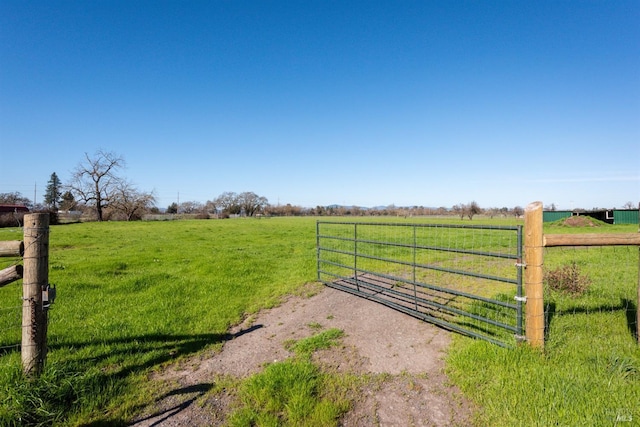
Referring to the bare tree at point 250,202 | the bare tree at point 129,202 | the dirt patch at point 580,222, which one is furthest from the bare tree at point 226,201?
the dirt patch at point 580,222

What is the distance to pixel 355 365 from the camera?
360cm

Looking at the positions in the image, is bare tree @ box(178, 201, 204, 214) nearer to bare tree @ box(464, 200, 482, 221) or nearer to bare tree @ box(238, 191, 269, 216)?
bare tree @ box(238, 191, 269, 216)

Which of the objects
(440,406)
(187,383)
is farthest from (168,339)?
(440,406)

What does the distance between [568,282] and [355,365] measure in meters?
4.92

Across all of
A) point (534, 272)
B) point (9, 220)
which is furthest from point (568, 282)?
point (9, 220)

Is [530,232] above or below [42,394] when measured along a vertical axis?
above

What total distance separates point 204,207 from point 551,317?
95001mm

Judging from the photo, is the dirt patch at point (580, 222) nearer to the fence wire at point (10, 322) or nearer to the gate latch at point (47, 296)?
the gate latch at point (47, 296)

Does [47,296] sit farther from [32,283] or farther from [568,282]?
[568,282]

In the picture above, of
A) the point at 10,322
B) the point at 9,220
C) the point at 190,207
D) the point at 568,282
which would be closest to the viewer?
the point at 10,322

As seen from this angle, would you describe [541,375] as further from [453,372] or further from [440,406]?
[440,406]

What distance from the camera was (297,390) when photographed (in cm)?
304

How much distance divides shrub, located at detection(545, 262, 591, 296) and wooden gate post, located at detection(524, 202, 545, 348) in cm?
307

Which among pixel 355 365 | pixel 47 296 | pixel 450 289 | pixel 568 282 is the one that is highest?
pixel 47 296
